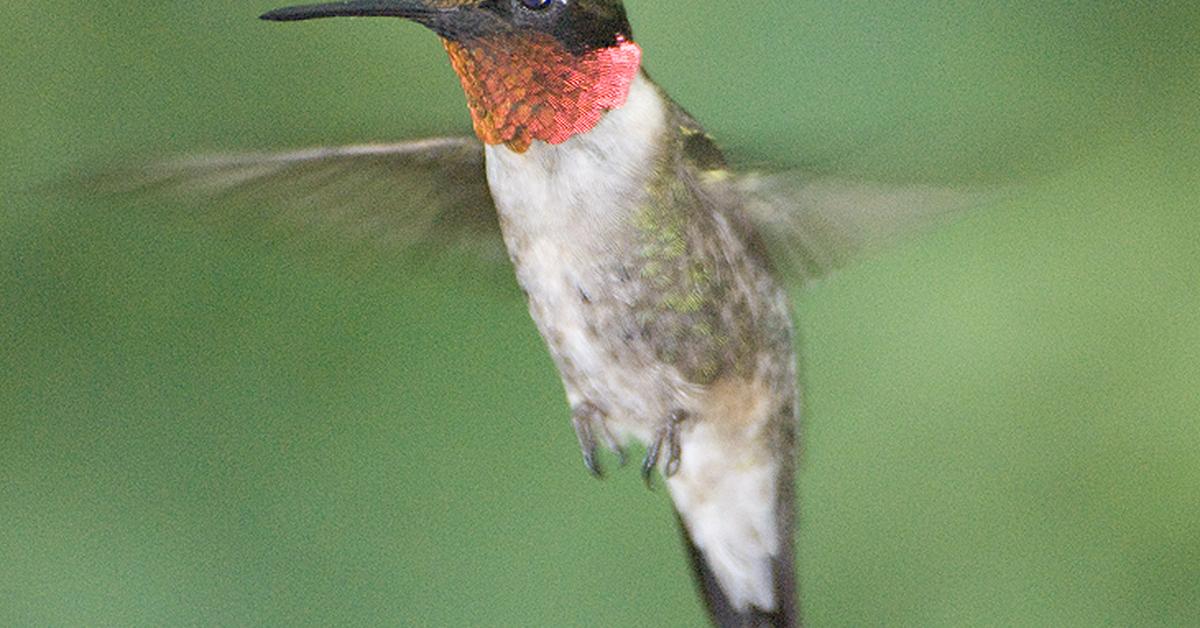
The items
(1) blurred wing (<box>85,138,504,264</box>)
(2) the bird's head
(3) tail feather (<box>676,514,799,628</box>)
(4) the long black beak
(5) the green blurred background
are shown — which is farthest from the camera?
(5) the green blurred background

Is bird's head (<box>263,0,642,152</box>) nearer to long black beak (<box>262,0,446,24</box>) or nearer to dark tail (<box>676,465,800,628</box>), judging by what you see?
long black beak (<box>262,0,446,24</box>)

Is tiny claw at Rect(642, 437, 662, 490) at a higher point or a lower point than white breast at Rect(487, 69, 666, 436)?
lower

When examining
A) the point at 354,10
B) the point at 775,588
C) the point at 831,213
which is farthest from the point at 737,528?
the point at 354,10

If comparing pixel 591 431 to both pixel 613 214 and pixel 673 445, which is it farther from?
pixel 613 214

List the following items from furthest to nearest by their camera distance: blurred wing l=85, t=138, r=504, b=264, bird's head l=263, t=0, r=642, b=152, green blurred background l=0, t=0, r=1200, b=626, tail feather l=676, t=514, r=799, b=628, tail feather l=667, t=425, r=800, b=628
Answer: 1. green blurred background l=0, t=0, r=1200, b=626
2. tail feather l=676, t=514, r=799, b=628
3. tail feather l=667, t=425, r=800, b=628
4. blurred wing l=85, t=138, r=504, b=264
5. bird's head l=263, t=0, r=642, b=152

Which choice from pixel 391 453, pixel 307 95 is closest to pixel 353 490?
pixel 391 453

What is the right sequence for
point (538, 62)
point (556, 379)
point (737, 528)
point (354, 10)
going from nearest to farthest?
point (354, 10) → point (538, 62) → point (737, 528) → point (556, 379)

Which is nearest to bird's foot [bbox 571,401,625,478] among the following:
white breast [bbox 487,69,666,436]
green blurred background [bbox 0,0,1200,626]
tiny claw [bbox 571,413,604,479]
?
tiny claw [bbox 571,413,604,479]

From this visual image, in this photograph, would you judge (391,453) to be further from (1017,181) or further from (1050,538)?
(1017,181)
